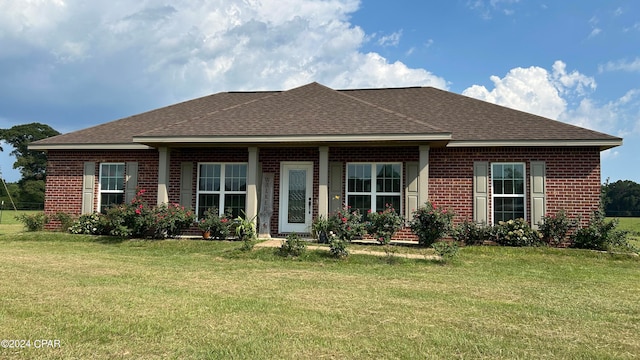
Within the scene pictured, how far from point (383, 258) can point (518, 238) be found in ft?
13.2

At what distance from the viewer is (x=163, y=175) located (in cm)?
1141

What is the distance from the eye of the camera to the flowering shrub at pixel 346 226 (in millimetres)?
9234

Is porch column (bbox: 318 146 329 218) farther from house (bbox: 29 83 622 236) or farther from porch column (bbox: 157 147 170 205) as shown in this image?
porch column (bbox: 157 147 170 205)

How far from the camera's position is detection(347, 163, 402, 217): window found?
448 inches

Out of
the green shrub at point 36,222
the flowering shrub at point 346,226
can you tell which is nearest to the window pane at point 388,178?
the flowering shrub at point 346,226

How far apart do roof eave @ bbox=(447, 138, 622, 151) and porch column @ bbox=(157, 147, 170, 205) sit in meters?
7.80

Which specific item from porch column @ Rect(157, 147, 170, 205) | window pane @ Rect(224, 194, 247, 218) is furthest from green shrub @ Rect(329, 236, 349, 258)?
porch column @ Rect(157, 147, 170, 205)

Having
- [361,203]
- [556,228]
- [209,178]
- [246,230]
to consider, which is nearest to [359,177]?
[361,203]

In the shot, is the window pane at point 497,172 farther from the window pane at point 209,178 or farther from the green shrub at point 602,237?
the window pane at point 209,178

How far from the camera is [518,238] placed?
1020cm

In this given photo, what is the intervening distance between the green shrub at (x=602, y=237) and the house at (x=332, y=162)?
0.68m

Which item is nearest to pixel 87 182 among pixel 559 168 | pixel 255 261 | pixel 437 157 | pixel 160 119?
pixel 160 119

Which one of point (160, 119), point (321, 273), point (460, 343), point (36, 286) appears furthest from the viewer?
point (160, 119)

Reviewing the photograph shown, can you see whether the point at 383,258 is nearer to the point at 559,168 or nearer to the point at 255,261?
the point at 255,261
